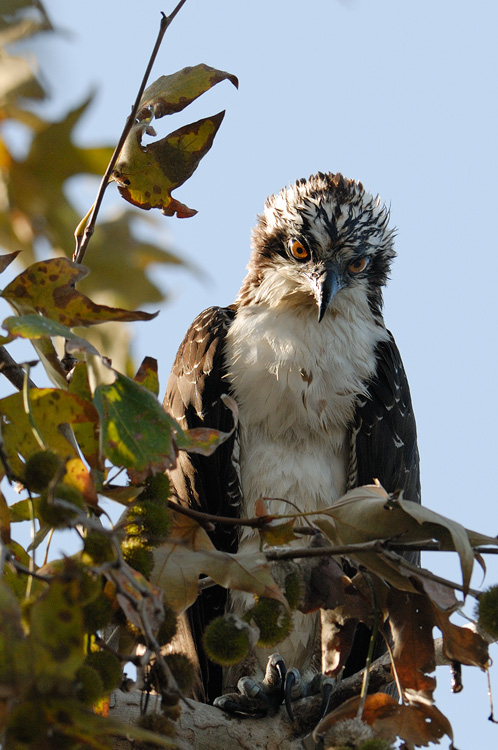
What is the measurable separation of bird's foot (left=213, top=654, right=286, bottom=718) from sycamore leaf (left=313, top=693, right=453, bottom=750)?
173 centimetres

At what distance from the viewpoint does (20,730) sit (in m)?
1.70

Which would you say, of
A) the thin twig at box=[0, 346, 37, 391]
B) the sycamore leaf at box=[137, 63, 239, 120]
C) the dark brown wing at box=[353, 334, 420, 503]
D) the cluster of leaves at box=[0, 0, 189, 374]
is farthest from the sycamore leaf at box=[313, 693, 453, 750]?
the dark brown wing at box=[353, 334, 420, 503]

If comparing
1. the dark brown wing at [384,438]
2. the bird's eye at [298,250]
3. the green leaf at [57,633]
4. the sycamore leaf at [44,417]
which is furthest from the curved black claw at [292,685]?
the green leaf at [57,633]

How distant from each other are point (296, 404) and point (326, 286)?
0.78 meters

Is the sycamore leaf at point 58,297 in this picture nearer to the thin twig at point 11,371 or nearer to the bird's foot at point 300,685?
the thin twig at point 11,371

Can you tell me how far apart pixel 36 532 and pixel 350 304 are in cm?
368

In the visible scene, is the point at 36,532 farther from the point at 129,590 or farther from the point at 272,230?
the point at 272,230

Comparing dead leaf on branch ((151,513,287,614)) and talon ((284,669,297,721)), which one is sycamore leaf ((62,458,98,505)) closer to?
dead leaf on branch ((151,513,287,614))

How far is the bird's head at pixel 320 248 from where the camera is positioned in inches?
235

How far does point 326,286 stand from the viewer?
224 inches

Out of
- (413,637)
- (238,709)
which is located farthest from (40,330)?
(238,709)

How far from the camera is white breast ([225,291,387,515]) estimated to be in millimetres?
5508

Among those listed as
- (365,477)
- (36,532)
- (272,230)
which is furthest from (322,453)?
(36,532)

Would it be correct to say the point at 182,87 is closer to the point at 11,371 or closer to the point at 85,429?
the point at 11,371
